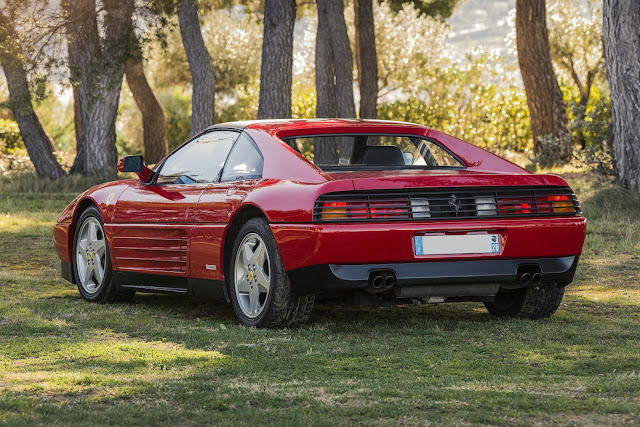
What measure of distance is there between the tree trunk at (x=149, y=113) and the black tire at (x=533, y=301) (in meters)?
27.6

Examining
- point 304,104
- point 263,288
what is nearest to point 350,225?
point 263,288

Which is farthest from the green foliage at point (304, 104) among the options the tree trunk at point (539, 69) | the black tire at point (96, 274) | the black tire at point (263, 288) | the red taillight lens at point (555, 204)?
the red taillight lens at point (555, 204)

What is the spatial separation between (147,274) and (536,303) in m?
2.72

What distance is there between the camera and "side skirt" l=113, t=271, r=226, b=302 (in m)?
7.81

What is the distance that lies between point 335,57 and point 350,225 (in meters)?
15.7

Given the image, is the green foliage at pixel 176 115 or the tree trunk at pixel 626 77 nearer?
the tree trunk at pixel 626 77

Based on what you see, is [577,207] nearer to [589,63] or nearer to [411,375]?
[411,375]

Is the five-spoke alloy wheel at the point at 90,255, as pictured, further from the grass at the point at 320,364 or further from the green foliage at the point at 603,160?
the green foliage at the point at 603,160

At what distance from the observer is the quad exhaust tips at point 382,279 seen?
686cm

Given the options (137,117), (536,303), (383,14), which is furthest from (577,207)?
(137,117)

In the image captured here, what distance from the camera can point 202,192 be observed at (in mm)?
7930

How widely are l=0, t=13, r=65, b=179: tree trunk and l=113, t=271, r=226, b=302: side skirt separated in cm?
1094

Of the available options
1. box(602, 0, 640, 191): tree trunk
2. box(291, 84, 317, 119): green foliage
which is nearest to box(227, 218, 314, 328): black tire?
box(602, 0, 640, 191): tree trunk

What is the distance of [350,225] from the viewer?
22.2 ft
